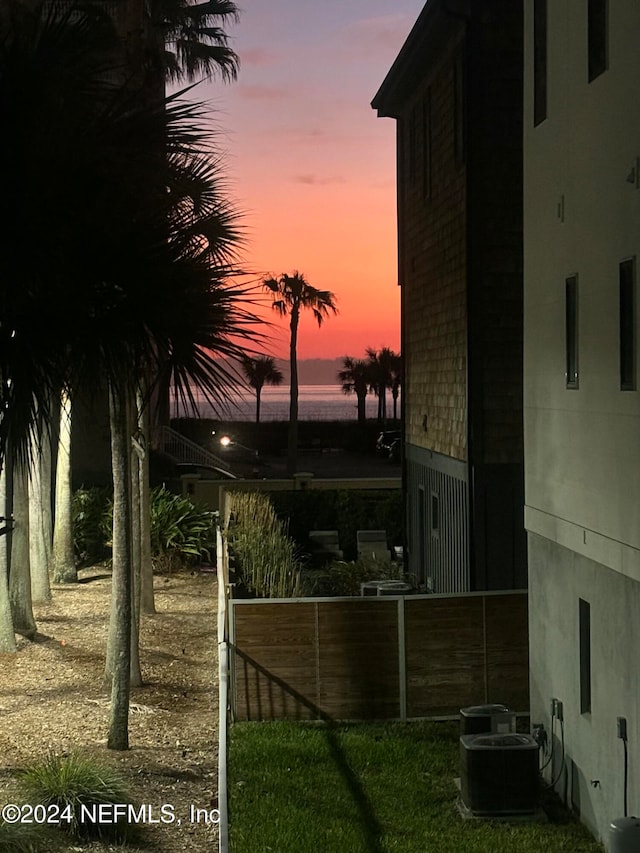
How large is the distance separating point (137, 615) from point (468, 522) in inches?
169

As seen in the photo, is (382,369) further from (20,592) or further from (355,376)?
(20,592)

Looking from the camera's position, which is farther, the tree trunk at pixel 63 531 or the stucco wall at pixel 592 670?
the tree trunk at pixel 63 531

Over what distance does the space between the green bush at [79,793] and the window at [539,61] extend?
21.9ft

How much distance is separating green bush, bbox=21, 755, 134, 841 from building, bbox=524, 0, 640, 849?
11.9 feet

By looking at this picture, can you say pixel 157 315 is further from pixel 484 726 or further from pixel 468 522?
pixel 468 522

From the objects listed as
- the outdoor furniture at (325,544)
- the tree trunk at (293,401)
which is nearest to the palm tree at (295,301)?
the tree trunk at (293,401)

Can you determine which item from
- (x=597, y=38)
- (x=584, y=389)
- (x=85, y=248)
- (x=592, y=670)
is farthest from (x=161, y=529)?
(x=597, y=38)

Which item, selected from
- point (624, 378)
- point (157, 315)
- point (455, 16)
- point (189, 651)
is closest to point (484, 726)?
point (624, 378)

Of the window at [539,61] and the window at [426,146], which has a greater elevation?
the window at [426,146]

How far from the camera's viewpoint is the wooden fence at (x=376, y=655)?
11500mm

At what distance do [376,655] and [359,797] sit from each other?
2448 mm

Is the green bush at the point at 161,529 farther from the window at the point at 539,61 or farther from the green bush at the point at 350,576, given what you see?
the window at the point at 539,61

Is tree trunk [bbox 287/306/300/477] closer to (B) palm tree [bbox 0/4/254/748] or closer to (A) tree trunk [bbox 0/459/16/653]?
(A) tree trunk [bbox 0/459/16/653]

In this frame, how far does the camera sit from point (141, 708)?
11.7 m
